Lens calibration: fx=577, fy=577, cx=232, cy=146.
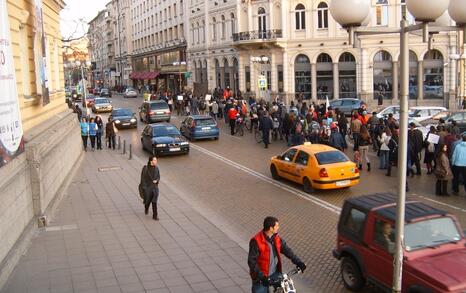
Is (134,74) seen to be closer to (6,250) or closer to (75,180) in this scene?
(75,180)

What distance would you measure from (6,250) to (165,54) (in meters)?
74.8

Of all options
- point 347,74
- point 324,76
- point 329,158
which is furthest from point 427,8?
point 324,76

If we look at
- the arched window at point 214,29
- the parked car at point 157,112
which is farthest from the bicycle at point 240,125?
the arched window at point 214,29

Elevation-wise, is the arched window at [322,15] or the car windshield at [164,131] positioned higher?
the arched window at [322,15]

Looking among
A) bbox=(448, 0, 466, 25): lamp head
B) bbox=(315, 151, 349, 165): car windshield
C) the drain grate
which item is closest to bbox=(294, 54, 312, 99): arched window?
the drain grate

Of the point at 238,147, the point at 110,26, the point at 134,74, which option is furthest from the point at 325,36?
the point at 110,26

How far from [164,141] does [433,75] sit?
93.1 feet

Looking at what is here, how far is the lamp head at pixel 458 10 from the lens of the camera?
6645 mm

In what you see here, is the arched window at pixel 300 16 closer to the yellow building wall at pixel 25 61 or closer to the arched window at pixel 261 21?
the arched window at pixel 261 21

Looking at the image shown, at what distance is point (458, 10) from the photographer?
21.9 ft

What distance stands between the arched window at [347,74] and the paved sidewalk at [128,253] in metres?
34.3

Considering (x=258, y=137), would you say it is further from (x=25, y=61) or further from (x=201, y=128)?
(x=25, y=61)

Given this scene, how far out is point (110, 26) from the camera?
126m

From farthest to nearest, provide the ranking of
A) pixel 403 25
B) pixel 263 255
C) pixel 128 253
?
pixel 128 253
pixel 263 255
pixel 403 25
